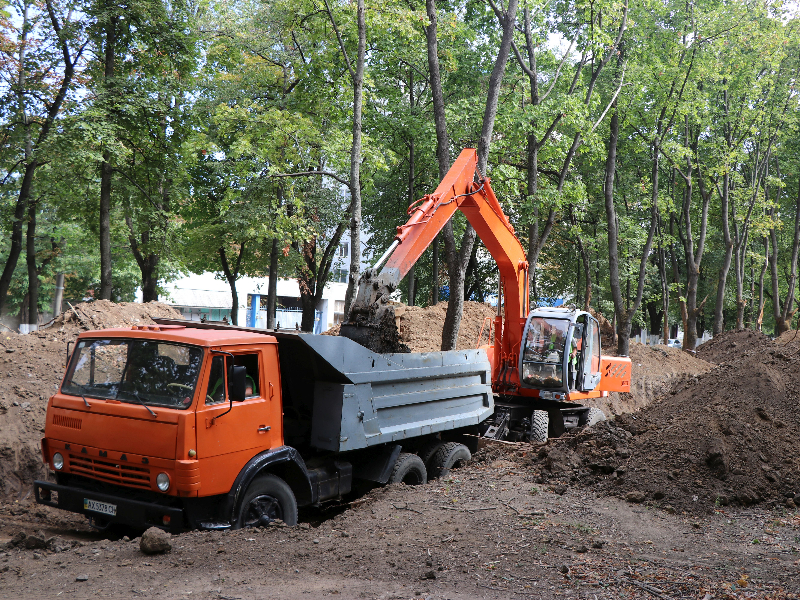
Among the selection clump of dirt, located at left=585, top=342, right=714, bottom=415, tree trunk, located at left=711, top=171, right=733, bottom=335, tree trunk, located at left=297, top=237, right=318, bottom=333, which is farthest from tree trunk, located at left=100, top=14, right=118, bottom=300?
tree trunk, located at left=711, top=171, right=733, bottom=335

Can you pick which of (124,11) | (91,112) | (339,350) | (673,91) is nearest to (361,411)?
(339,350)

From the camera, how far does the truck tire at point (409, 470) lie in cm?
809

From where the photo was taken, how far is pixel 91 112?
53.1 ft

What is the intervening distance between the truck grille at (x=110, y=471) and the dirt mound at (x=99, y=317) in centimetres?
639

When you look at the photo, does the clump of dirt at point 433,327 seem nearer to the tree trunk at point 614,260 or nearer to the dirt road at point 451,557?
the tree trunk at point 614,260

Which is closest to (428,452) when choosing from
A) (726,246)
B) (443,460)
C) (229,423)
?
(443,460)

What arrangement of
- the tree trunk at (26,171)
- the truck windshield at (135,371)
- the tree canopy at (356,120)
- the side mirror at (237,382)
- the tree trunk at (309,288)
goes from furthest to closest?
the tree trunk at (309,288)
the tree trunk at (26,171)
the tree canopy at (356,120)
the side mirror at (237,382)
the truck windshield at (135,371)

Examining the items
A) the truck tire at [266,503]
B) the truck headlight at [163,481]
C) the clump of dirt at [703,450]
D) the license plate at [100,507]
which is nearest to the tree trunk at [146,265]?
the clump of dirt at [703,450]

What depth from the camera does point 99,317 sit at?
13.4m

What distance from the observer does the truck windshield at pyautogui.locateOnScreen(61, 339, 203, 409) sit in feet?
19.5

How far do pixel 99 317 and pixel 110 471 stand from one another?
830 centimetres

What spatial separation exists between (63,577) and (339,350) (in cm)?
317

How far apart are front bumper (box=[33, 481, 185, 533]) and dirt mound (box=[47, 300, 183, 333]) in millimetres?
6416

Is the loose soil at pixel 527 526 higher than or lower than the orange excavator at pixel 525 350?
lower
